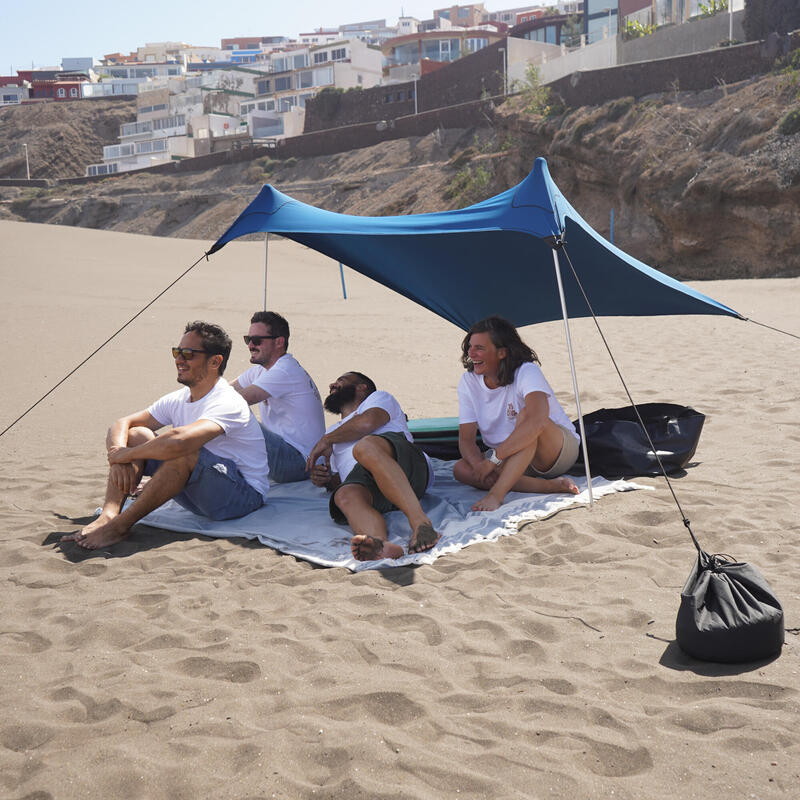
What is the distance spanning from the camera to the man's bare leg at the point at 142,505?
4133mm

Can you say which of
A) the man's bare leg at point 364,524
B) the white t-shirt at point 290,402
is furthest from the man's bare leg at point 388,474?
the white t-shirt at point 290,402

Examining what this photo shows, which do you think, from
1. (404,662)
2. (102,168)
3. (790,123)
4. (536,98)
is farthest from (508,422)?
(102,168)

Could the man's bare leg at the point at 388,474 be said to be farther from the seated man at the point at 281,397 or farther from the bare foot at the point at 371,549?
the seated man at the point at 281,397

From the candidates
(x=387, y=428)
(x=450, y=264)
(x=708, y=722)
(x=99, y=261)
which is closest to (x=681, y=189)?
(x=99, y=261)

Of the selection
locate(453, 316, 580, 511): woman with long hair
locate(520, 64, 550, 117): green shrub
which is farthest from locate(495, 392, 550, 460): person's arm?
locate(520, 64, 550, 117): green shrub

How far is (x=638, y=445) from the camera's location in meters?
5.02

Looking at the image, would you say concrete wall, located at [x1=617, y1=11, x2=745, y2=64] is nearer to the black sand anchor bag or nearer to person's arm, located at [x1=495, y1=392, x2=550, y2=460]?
person's arm, located at [x1=495, y1=392, x2=550, y2=460]

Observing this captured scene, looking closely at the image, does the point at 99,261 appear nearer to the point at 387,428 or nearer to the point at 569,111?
the point at 569,111

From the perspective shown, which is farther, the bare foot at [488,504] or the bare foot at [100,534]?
the bare foot at [488,504]

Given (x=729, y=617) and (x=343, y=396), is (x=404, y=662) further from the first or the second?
(x=343, y=396)

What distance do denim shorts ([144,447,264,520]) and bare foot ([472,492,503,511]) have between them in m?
1.13

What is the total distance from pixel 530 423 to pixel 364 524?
3.42 feet

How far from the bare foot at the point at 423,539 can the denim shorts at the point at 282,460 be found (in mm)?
1332

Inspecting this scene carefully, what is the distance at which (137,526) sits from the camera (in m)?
4.54
